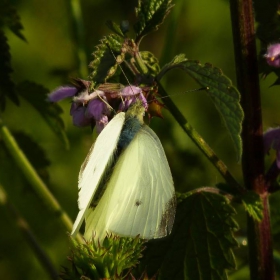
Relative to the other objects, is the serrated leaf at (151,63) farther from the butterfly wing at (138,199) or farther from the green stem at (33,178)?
the green stem at (33,178)

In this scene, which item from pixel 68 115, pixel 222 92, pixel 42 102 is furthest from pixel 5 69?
pixel 68 115

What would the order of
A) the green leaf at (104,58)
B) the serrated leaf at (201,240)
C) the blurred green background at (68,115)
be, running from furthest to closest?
1. the blurred green background at (68,115)
2. the serrated leaf at (201,240)
3. the green leaf at (104,58)

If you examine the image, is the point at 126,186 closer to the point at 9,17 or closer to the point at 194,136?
the point at 194,136

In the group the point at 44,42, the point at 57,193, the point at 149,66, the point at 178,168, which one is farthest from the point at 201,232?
the point at 44,42

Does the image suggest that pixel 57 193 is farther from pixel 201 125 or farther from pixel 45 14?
pixel 45 14

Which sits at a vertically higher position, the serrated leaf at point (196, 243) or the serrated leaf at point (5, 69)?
the serrated leaf at point (5, 69)

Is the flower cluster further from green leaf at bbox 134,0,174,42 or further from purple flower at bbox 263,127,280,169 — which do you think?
purple flower at bbox 263,127,280,169

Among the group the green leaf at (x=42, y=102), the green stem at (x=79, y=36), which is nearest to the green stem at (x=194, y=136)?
the green leaf at (x=42, y=102)
